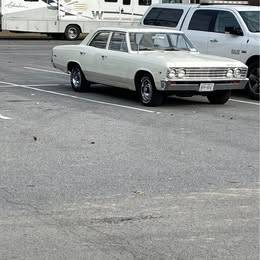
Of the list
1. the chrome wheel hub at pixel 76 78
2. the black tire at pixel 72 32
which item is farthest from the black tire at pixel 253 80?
the black tire at pixel 72 32

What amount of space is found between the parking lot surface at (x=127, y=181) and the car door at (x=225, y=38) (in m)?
2.07

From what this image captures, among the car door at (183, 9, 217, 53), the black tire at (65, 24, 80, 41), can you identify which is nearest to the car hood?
the car door at (183, 9, 217, 53)

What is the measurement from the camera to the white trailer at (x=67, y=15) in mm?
30312

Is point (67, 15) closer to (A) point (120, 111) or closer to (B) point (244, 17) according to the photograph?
(B) point (244, 17)

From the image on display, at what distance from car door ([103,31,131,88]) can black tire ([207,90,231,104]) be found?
5.74 feet

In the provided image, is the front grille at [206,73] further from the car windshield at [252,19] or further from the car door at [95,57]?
the car windshield at [252,19]

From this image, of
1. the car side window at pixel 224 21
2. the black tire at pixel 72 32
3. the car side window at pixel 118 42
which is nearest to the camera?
the car side window at pixel 118 42

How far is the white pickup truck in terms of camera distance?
13977 mm

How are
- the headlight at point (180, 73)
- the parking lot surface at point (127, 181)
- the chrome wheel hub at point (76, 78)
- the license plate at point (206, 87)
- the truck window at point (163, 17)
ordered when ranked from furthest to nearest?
the truck window at point (163, 17), the chrome wheel hub at point (76, 78), the license plate at point (206, 87), the headlight at point (180, 73), the parking lot surface at point (127, 181)

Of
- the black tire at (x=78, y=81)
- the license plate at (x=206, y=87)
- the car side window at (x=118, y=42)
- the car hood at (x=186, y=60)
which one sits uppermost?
the car side window at (x=118, y=42)

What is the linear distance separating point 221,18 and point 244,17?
2.00 feet

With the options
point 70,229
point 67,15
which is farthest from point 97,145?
point 67,15

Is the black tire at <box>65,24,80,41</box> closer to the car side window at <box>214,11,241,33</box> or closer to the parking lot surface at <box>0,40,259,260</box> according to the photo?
the car side window at <box>214,11,241,33</box>

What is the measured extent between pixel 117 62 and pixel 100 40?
1184mm
